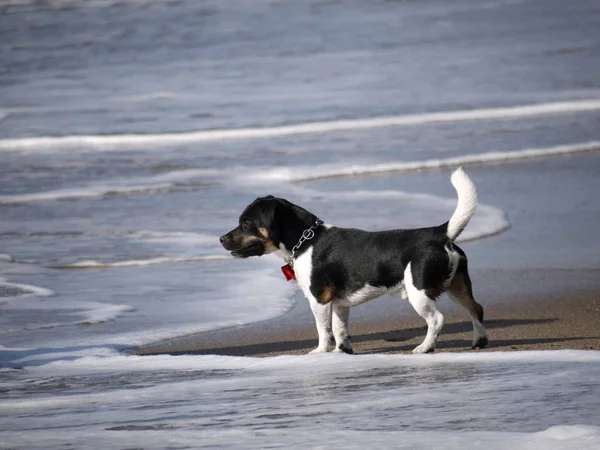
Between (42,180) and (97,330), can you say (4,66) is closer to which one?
(42,180)

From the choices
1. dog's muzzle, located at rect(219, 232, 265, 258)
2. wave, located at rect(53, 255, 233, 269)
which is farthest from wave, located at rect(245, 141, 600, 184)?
dog's muzzle, located at rect(219, 232, 265, 258)

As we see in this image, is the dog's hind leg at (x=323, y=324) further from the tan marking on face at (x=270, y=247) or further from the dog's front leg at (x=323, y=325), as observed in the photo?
the tan marking on face at (x=270, y=247)

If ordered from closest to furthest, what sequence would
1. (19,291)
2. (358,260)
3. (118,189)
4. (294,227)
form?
(358,260) < (294,227) < (19,291) < (118,189)

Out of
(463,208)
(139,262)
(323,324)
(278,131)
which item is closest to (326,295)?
(323,324)

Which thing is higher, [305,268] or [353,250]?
[353,250]

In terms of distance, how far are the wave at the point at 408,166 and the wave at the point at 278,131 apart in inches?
119

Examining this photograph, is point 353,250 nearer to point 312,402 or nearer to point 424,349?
point 424,349

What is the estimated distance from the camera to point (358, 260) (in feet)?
21.9

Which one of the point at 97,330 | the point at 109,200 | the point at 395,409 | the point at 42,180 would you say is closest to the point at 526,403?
the point at 395,409

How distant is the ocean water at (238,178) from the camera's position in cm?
488

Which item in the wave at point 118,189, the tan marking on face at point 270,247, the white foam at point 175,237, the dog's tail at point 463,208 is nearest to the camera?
the dog's tail at point 463,208

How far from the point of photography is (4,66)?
26.6 metres

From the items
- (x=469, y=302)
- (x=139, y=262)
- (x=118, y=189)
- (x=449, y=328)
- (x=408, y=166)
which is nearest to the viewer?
(x=469, y=302)

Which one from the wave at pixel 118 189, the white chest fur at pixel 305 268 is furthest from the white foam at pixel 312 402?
the wave at pixel 118 189
